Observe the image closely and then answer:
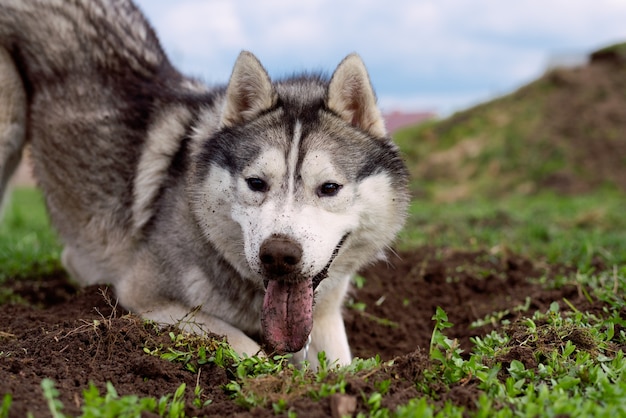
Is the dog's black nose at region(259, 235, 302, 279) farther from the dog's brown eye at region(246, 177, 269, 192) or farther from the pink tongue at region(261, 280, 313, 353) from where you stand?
the dog's brown eye at region(246, 177, 269, 192)

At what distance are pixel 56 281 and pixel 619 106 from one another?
44.7 feet

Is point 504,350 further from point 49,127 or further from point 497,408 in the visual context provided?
point 49,127

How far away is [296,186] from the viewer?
3.45 m

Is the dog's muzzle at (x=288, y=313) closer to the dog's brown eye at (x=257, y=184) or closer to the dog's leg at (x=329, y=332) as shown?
the dog's brown eye at (x=257, y=184)

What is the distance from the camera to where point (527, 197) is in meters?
13.1

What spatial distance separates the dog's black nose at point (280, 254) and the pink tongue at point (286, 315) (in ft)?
0.85

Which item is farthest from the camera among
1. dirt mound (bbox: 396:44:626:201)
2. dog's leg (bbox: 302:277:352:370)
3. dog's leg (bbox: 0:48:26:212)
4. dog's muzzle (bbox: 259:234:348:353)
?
dirt mound (bbox: 396:44:626:201)

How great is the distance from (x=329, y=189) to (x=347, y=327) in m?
1.76

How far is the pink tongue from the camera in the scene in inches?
136

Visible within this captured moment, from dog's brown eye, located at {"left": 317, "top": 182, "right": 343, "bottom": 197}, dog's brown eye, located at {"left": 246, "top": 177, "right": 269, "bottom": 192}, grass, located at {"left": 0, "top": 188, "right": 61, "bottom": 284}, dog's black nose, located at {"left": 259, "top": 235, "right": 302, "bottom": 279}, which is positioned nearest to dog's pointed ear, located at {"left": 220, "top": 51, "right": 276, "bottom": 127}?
dog's brown eye, located at {"left": 246, "top": 177, "right": 269, "bottom": 192}

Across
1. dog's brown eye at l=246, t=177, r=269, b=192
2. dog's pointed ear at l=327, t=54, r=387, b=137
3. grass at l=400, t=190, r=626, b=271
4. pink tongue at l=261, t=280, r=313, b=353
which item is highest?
dog's pointed ear at l=327, t=54, r=387, b=137

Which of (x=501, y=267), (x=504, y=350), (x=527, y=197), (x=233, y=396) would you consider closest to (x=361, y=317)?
(x=501, y=267)

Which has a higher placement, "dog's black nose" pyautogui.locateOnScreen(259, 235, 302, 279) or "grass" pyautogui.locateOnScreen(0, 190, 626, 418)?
"dog's black nose" pyautogui.locateOnScreen(259, 235, 302, 279)

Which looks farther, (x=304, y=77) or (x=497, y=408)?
(x=304, y=77)
